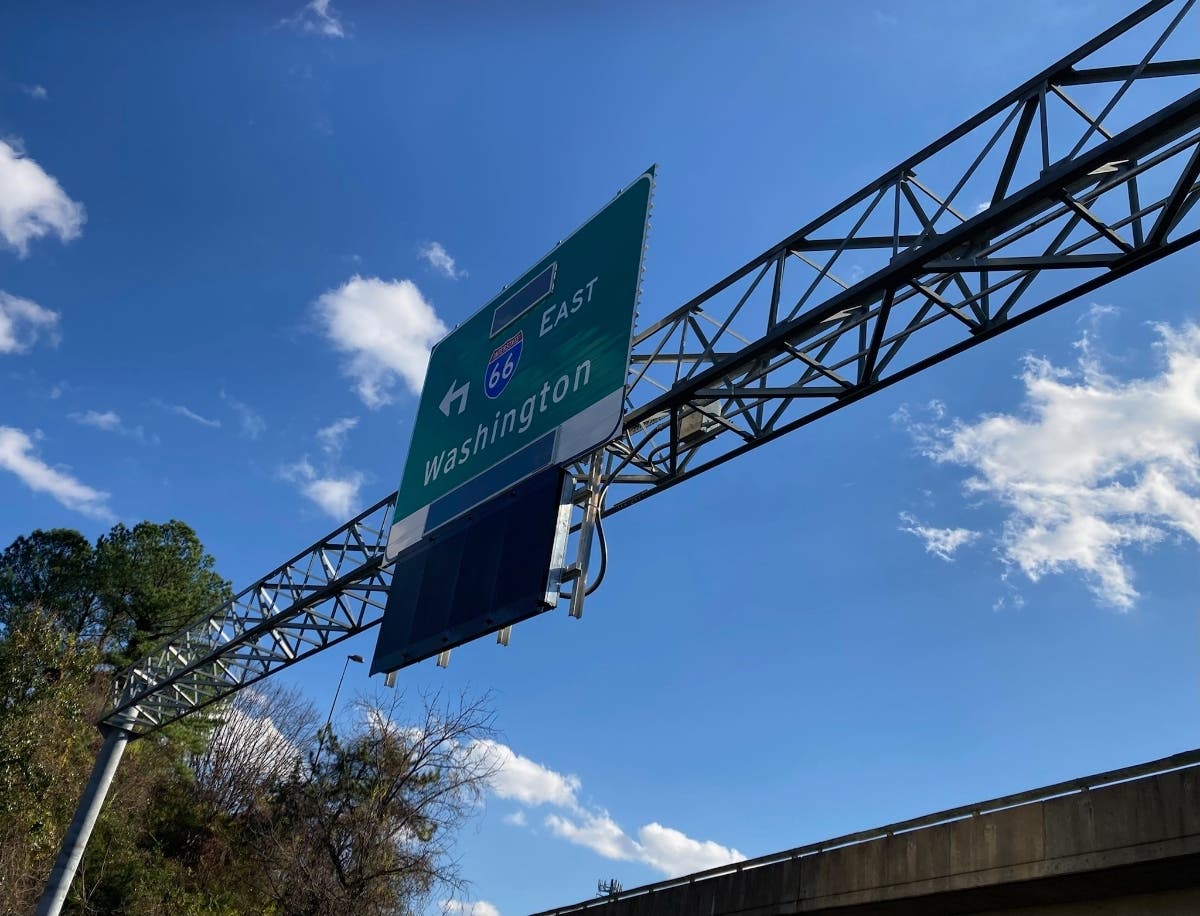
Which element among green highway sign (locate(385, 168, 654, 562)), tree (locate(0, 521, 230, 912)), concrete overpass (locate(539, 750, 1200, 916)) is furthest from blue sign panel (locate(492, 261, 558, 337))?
tree (locate(0, 521, 230, 912))

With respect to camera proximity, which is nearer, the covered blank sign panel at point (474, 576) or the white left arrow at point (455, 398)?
the covered blank sign panel at point (474, 576)

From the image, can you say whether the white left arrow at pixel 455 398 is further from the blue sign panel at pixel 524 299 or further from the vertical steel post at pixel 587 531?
the vertical steel post at pixel 587 531

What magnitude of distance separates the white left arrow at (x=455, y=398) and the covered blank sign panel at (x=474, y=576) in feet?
4.19

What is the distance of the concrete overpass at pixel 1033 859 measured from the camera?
32.9 ft

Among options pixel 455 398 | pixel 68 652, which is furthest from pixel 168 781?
pixel 455 398

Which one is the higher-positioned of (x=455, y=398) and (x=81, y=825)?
(x=455, y=398)

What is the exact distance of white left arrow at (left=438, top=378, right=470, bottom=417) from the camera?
1062cm

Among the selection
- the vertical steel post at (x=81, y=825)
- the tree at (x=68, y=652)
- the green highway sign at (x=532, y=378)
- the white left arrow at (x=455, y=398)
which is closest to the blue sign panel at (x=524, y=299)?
the green highway sign at (x=532, y=378)

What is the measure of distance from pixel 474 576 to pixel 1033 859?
22.8 ft

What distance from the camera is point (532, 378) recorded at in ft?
31.5

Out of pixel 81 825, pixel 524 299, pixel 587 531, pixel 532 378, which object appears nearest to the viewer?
pixel 587 531

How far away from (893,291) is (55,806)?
27.0 meters

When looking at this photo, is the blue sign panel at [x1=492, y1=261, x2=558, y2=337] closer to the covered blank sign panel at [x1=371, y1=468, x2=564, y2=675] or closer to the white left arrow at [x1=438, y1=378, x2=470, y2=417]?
→ the white left arrow at [x1=438, y1=378, x2=470, y2=417]

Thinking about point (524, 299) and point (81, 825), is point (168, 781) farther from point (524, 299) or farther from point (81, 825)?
point (524, 299)
